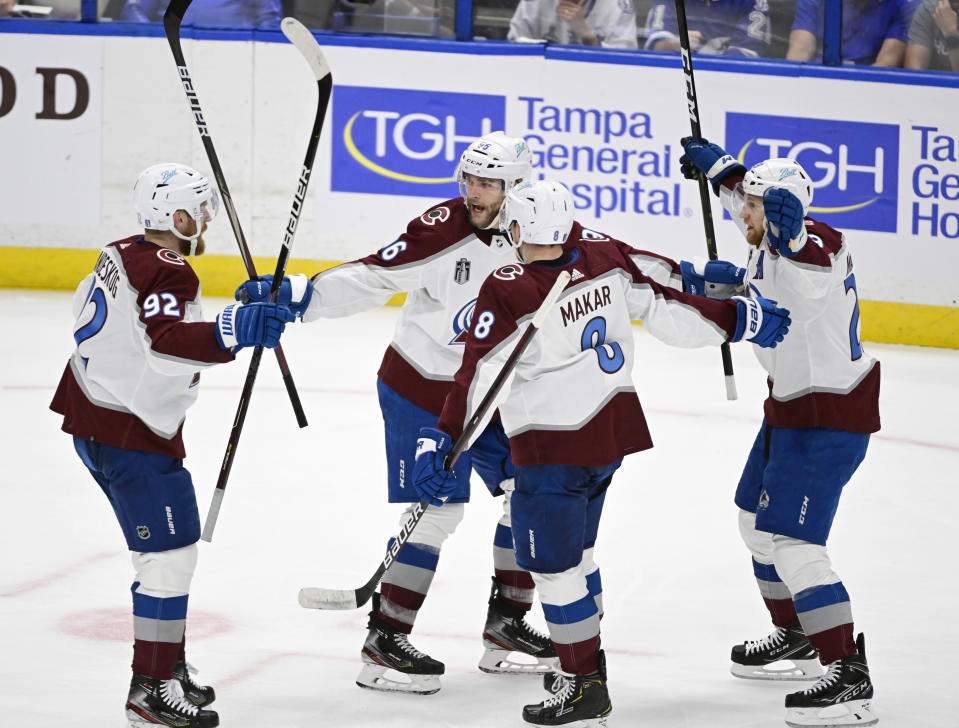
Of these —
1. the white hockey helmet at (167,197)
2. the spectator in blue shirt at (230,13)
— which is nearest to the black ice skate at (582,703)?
the white hockey helmet at (167,197)

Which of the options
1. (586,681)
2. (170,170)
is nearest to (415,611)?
(586,681)

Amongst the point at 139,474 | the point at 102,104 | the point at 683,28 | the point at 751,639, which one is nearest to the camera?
the point at 139,474

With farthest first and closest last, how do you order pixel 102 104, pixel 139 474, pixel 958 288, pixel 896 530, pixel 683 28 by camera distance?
pixel 102 104 < pixel 958 288 < pixel 896 530 < pixel 683 28 < pixel 139 474

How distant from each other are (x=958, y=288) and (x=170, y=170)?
5.77 meters

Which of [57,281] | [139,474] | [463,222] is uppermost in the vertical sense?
[463,222]

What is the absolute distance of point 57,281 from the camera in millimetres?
8945

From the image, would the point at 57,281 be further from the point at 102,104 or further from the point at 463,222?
the point at 463,222

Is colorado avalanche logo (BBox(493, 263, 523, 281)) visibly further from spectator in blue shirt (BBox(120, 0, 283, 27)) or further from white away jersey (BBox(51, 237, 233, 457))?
spectator in blue shirt (BBox(120, 0, 283, 27))

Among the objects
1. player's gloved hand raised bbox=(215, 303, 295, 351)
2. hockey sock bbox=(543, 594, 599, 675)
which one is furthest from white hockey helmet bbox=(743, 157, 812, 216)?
player's gloved hand raised bbox=(215, 303, 295, 351)

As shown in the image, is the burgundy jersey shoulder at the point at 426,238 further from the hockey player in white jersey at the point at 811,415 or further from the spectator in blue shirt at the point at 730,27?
the spectator in blue shirt at the point at 730,27

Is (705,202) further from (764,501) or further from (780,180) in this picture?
(764,501)

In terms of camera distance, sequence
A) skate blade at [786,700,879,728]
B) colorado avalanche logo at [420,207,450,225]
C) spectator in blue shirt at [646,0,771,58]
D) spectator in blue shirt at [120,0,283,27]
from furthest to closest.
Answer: spectator in blue shirt at [120,0,283,27], spectator in blue shirt at [646,0,771,58], colorado avalanche logo at [420,207,450,225], skate blade at [786,700,879,728]

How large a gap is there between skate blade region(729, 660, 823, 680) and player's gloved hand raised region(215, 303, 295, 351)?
57.8 inches

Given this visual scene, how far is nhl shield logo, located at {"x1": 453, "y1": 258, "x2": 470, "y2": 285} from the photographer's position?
3672mm
